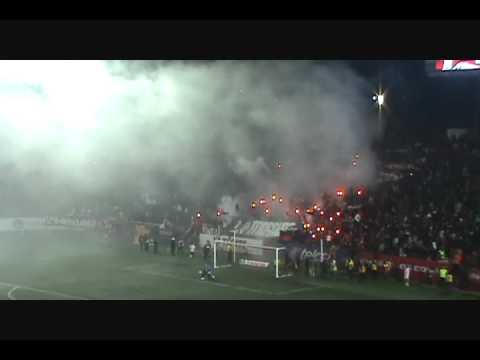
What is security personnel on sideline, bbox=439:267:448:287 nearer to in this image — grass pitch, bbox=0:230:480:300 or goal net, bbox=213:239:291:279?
grass pitch, bbox=0:230:480:300

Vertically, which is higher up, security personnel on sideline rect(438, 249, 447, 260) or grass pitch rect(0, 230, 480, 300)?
security personnel on sideline rect(438, 249, 447, 260)

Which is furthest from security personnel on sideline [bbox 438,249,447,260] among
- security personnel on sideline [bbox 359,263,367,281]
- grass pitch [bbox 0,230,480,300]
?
security personnel on sideline [bbox 359,263,367,281]

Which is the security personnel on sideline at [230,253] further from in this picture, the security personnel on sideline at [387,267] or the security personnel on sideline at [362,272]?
the security personnel on sideline at [387,267]

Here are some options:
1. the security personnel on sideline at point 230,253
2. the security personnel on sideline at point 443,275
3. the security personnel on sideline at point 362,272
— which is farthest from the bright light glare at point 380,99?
the security personnel on sideline at point 443,275

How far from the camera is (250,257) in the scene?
1925 cm

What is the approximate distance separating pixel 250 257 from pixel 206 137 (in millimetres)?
5166

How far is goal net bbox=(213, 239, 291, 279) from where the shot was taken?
59.2ft

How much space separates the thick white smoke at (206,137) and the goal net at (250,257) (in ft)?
10.4

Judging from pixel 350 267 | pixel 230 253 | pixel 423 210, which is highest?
pixel 423 210

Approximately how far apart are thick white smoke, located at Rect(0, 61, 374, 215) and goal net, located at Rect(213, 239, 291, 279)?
3171 mm

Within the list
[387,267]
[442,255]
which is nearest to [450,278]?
[442,255]

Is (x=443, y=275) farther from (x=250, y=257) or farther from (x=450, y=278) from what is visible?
(x=250, y=257)
